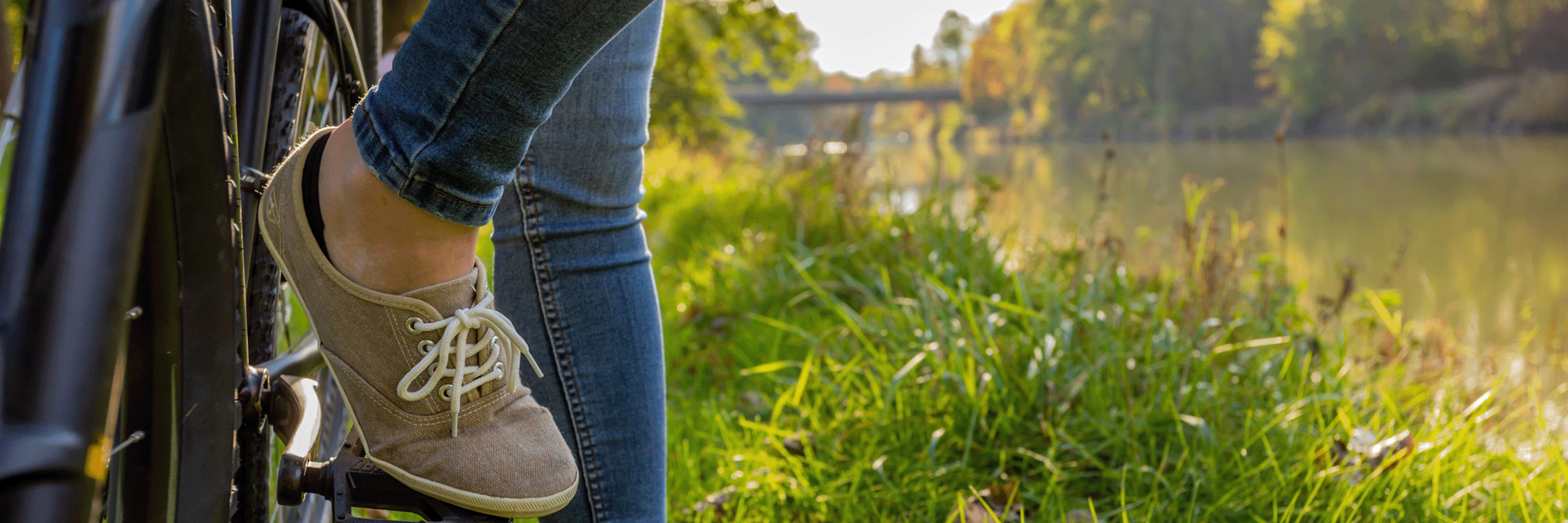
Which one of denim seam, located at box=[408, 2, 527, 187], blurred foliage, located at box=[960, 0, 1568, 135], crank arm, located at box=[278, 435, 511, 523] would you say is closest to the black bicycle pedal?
crank arm, located at box=[278, 435, 511, 523]

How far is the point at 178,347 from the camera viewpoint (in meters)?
0.59

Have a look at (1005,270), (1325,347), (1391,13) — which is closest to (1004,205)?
(1005,270)

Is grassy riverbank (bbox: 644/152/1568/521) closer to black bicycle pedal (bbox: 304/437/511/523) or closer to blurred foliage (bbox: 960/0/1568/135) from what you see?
black bicycle pedal (bbox: 304/437/511/523)

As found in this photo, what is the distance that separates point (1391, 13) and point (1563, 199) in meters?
21.7

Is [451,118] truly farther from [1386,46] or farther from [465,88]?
[1386,46]

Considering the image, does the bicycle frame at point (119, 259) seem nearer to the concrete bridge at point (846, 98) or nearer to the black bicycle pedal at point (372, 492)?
the black bicycle pedal at point (372, 492)

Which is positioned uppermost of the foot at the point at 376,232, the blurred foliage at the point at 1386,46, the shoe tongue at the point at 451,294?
the blurred foliage at the point at 1386,46

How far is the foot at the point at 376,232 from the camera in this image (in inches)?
25.9

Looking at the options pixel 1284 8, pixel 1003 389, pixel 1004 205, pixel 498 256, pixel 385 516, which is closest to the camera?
pixel 498 256

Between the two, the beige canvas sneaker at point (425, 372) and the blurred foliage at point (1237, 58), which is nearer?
the beige canvas sneaker at point (425, 372)

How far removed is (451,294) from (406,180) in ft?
0.34

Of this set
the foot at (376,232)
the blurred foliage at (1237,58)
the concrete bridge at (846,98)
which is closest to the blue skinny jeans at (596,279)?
the foot at (376,232)

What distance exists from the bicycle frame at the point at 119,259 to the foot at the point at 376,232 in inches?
2.5

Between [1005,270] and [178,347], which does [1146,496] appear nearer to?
[178,347]
